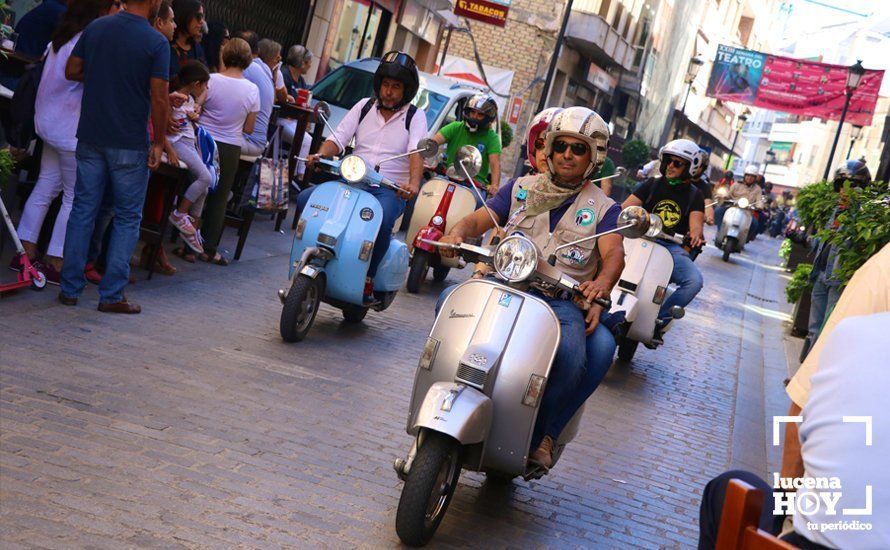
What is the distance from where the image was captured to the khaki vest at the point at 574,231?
212 inches

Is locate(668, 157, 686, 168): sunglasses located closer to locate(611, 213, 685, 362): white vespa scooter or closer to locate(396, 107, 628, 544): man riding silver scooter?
locate(611, 213, 685, 362): white vespa scooter

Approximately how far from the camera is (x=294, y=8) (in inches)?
807

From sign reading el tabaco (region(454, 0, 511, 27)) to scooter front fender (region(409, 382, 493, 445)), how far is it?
72.6 ft

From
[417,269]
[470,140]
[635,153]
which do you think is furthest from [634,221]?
[635,153]

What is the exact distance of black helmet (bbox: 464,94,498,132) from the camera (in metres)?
11.2

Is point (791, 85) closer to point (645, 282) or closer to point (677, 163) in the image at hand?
point (677, 163)

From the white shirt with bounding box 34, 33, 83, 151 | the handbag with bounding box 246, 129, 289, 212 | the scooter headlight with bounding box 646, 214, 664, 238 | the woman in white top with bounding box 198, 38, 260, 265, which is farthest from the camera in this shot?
the handbag with bounding box 246, 129, 289, 212

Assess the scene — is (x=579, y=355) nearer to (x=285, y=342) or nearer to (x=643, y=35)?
(x=285, y=342)

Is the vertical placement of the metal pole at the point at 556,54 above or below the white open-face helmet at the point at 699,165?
above

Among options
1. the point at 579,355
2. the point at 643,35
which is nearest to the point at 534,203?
the point at 579,355

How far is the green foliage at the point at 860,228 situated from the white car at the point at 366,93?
732 cm

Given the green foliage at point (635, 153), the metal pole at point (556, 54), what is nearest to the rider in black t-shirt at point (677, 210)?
the metal pole at point (556, 54)

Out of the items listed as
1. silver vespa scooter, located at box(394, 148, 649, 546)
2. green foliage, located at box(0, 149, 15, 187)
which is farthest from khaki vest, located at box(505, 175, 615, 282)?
green foliage, located at box(0, 149, 15, 187)

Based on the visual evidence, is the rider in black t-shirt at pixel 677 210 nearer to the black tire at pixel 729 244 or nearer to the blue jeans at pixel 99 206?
the blue jeans at pixel 99 206
